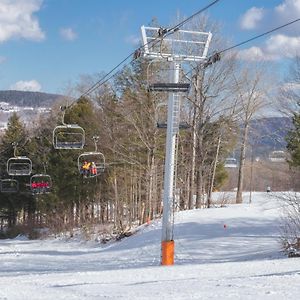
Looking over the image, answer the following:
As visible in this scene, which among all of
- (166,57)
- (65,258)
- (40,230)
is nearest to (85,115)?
(40,230)

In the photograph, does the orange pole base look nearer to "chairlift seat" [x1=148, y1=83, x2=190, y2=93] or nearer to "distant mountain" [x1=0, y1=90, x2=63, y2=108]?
"chairlift seat" [x1=148, y1=83, x2=190, y2=93]

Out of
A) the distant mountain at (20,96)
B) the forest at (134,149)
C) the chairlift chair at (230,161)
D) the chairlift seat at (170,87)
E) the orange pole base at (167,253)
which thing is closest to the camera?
the chairlift seat at (170,87)

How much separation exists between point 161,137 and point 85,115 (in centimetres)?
740

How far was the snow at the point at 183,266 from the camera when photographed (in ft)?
27.3

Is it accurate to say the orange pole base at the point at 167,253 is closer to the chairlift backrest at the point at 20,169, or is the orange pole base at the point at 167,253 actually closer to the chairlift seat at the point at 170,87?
the chairlift seat at the point at 170,87

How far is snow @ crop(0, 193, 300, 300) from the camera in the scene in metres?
8.32

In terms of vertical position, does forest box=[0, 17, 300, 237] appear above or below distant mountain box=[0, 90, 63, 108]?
below

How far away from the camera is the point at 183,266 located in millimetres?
14039

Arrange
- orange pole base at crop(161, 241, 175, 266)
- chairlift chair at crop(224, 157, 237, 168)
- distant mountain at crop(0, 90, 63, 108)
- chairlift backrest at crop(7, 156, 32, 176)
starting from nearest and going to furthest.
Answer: orange pole base at crop(161, 241, 175, 266)
chairlift backrest at crop(7, 156, 32, 176)
chairlift chair at crop(224, 157, 237, 168)
distant mountain at crop(0, 90, 63, 108)

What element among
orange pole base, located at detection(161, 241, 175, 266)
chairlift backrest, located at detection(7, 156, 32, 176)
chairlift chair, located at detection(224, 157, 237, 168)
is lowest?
orange pole base, located at detection(161, 241, 175, 266)

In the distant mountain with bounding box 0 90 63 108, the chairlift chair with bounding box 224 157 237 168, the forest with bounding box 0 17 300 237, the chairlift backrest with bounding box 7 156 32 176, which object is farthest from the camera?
the distant mountain with bounding box 0 90 63 108

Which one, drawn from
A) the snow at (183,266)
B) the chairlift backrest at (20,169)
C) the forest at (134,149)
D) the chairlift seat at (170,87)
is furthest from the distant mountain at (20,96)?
the chairlift seat at (170,87)

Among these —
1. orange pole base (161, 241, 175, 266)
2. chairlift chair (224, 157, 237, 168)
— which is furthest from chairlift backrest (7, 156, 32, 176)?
chairlift chair (224, 157, 237, 168)

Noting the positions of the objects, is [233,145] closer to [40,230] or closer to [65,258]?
[40,230]
